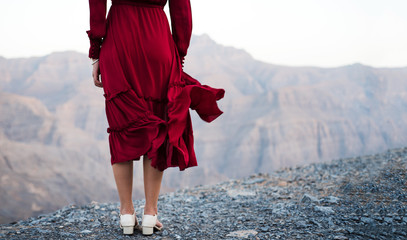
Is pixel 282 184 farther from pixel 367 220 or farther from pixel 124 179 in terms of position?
pixel 124 179

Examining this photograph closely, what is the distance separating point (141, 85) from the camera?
2453 mm

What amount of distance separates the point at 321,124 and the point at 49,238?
8892cm

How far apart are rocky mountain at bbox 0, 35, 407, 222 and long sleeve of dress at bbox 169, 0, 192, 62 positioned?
49.1 meters

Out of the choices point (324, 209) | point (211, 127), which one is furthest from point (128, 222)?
point (211, 127)

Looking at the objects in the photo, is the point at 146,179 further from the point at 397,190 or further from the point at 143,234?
the point at 397,190

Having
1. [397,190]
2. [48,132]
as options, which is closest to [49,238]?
[397,190]

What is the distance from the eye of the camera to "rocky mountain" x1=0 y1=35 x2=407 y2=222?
5731cm

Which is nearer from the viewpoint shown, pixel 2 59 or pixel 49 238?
pixel 49 238

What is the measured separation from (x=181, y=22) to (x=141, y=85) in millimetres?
556

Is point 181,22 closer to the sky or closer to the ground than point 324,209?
closer to the sky

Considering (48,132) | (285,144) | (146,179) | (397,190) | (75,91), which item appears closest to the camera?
(146,179)

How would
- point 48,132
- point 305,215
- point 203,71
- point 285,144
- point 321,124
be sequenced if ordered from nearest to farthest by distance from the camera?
point 305,215
point 48,132
point 285,144
point 321,124
point 203,71

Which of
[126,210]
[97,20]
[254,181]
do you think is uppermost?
[97,20]

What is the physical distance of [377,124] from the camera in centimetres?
8838
